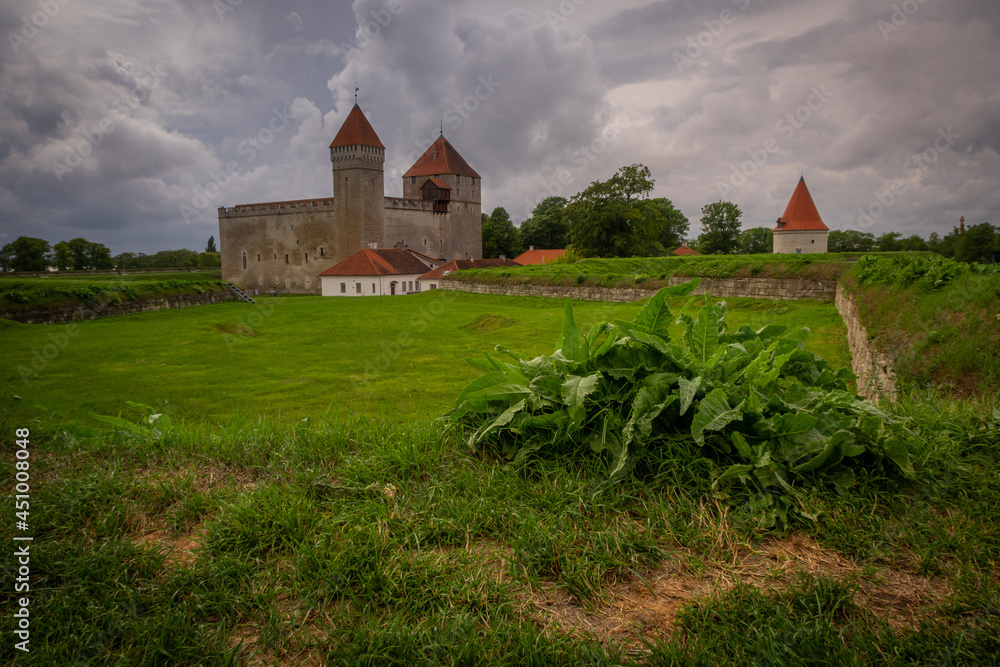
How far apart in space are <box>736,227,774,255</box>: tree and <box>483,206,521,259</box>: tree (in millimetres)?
31450

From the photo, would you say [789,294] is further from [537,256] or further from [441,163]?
[441,163]

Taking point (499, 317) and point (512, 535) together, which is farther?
point (499, 317)

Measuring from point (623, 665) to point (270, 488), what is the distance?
5.14ft

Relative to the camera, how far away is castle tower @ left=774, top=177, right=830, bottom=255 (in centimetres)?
3694

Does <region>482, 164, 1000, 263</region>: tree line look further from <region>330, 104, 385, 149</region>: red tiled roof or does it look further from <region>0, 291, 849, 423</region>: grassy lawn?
<region>330, 104, 385, 149</region>: red tiled roof

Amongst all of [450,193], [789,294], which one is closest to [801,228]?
[789,294]

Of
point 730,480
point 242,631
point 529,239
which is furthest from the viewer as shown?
point 529,239

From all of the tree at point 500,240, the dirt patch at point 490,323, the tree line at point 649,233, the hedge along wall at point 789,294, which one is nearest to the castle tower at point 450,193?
the tree at point 500,240

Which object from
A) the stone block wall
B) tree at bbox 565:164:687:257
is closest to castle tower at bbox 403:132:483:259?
tree at bbox 565:164:687:257

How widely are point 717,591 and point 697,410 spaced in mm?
746

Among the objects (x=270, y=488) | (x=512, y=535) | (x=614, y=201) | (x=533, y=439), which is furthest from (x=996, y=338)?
(x=614, y=201)

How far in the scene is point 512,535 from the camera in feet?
6.50

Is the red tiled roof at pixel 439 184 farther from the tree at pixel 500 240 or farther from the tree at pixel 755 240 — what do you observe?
the tree at pixel 755 240

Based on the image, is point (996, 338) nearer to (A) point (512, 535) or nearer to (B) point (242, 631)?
(A) point (512, 535)
